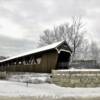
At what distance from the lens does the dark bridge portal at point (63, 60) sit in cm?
2383

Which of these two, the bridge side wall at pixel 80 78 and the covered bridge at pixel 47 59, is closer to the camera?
the bridge side wall at pixel 80 78

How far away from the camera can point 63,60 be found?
1001 inches

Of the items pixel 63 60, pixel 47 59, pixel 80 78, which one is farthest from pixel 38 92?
pixel 63 60

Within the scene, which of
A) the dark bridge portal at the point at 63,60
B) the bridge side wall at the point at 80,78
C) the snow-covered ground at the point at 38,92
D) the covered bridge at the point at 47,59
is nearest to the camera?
the snow-covered ground at the point at 38,92

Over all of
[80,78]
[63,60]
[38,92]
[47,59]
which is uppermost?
[47,59]

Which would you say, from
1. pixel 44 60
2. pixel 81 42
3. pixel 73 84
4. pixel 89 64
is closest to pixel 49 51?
pixel 44 60

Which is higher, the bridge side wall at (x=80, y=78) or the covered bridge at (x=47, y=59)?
the covered bridge at (x=47, y=59)

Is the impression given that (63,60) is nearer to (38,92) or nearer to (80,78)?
(80,78)

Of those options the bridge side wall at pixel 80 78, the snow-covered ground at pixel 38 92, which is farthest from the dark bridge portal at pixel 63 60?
the snow-covered ground at pixel 38 92

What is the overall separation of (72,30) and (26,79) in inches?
1238

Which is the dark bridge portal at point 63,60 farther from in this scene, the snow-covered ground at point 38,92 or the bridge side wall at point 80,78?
the snow-covered ground at point 38,92

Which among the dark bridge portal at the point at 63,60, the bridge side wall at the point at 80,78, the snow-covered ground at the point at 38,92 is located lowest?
the snow-covered ground at the point at 38,92

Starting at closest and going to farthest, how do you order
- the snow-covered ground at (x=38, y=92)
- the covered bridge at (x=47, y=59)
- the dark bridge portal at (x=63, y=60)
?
1. the snow-covered ground at (x=38, y=92)
2. the covered bridge at (x=47, y=59)
3. the dark bridge portal at (x=63, y=60)

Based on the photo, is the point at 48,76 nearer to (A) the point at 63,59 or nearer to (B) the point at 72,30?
(A) the point at 63,59
